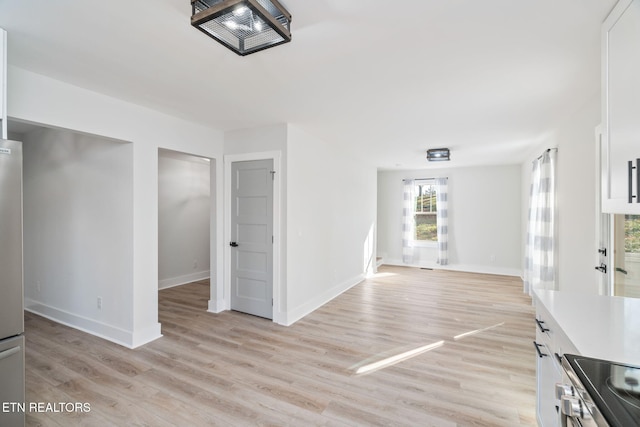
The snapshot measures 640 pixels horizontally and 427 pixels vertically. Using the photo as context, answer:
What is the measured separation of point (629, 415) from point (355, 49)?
6.87 feet

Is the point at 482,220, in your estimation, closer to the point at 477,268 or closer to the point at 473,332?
the point at 477,268

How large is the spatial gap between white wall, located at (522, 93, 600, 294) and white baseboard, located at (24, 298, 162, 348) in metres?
4.39

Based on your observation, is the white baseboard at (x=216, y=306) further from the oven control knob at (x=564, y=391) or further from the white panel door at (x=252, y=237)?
the oven control knob at (x=564, y=391)

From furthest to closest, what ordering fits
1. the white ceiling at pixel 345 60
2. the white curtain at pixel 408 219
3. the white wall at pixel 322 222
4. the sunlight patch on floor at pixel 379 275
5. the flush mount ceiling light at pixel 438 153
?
the white curtain at pixel 408 219 < the sunlight patch on floor at pixel 379 275 < the flush mount ceiling light at pixel 438 153 < the white wall at pixel 322 222 < the white ceiling at pixel 345 60

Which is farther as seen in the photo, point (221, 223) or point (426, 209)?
point (426, 209)

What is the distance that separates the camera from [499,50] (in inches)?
75.2

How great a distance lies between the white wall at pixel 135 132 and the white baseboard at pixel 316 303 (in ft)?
4.86

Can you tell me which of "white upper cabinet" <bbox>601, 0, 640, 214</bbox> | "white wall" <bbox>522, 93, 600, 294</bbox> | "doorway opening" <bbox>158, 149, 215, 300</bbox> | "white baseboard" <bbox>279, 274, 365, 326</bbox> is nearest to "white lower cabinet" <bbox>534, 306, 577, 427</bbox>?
"white upper cabinet" <bbox>601, 0, 640, 214</bbox>

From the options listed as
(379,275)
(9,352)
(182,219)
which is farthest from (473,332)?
(182,219)

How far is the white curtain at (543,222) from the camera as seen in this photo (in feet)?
12.3

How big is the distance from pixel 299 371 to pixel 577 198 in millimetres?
3266

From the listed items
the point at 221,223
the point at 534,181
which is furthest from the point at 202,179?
the point at 534,181

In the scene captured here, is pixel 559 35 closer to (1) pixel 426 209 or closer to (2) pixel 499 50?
(2) pixel 499 50

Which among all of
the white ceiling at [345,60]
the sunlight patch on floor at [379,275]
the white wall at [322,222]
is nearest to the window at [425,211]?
the sunlight patch on floor at [379,275]
